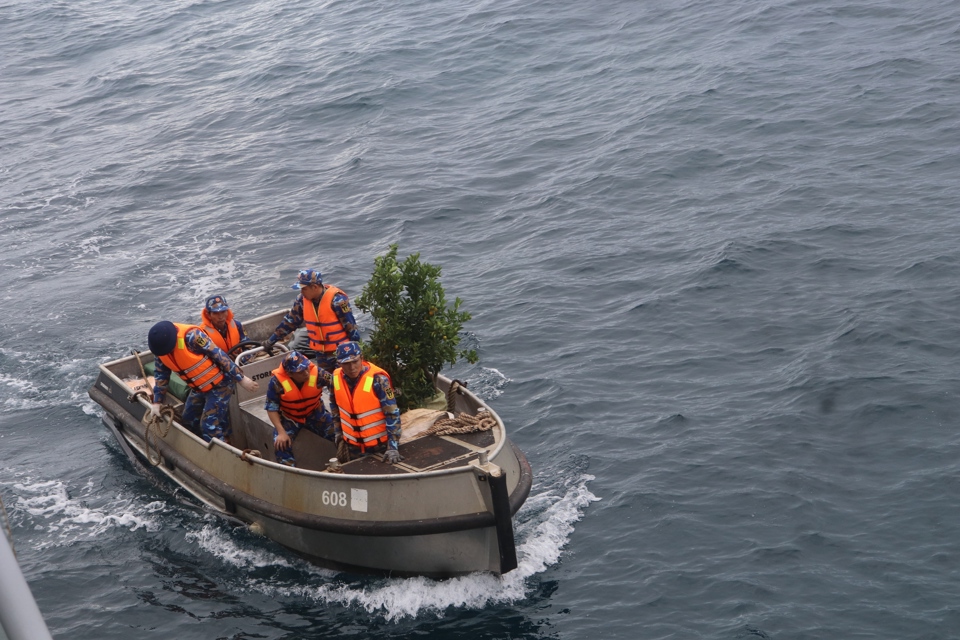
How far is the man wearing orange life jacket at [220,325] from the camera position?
14.7 metres

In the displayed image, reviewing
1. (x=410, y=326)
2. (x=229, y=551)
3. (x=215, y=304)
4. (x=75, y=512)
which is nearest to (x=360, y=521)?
(x=229, y=551)

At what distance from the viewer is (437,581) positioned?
Answer: 12.2 metres

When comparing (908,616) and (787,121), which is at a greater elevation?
(787,121)

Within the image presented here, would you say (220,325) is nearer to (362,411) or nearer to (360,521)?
(362,411)

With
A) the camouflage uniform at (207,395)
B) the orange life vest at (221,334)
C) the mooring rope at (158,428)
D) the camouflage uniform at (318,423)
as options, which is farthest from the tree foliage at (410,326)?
the mooring rope at (158,428)

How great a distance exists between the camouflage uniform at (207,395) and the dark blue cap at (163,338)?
0.26 metres

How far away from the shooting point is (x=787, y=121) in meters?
25.1

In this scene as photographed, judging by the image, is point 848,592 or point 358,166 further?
point 358,166

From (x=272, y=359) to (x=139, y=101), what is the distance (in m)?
24.0

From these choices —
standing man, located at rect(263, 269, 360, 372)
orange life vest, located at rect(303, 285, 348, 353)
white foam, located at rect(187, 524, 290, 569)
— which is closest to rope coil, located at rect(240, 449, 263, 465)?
white foam, located at rect(187, 524, 290, 569)

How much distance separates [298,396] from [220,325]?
7.14ft

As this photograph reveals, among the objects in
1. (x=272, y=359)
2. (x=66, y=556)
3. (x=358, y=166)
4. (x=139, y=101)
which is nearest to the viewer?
(x=66, y=556)

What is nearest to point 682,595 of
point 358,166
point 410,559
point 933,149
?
point 410,559

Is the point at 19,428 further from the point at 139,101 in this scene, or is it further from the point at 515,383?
the point at 139,101
